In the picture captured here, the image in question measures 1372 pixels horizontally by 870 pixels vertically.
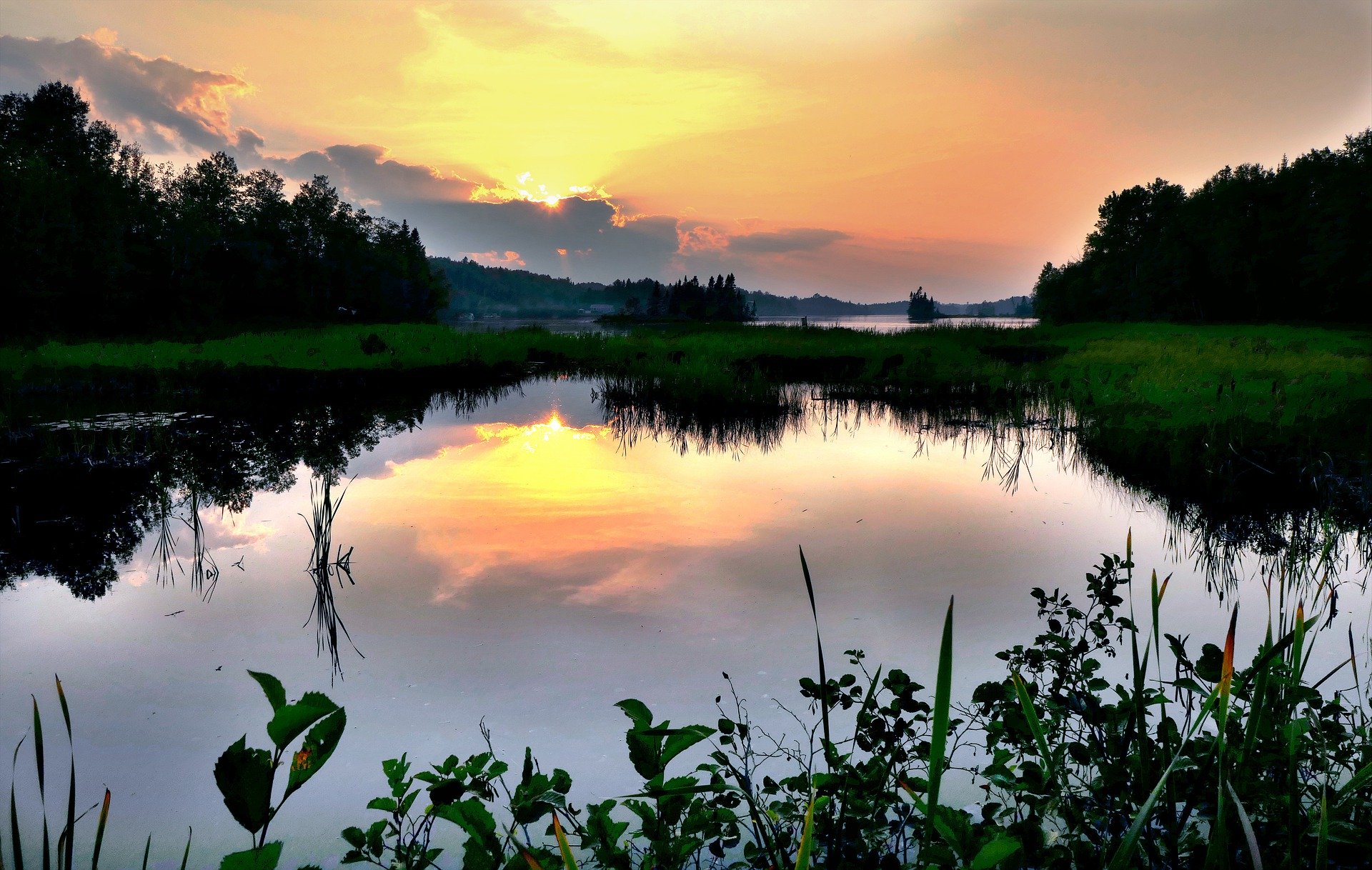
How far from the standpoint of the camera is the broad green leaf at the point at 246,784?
1224 mm

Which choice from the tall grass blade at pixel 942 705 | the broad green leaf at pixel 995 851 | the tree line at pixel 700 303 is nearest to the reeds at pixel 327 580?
the broad green leaf at pixel 995 851

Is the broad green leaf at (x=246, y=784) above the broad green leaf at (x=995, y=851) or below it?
above

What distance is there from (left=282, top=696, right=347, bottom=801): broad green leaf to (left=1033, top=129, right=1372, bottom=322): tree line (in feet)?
175

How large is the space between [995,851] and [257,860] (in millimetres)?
1300

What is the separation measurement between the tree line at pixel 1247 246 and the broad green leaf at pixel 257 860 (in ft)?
175

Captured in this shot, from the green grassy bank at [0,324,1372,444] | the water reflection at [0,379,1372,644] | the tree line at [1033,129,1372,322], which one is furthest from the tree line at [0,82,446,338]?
the tree line at [1033,129,1372,322]

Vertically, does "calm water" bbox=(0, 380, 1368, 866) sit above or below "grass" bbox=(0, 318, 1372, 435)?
below

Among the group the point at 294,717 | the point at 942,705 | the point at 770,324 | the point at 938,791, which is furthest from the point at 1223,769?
the point at 770,324

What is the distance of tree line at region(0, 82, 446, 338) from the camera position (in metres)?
31.8

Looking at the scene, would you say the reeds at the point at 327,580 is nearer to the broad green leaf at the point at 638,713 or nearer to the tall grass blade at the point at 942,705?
the broad green leaf at the point at 638,713

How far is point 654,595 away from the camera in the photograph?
528cm

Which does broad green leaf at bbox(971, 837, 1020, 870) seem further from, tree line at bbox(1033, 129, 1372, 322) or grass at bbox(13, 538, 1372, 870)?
tree line at bbox(1033, 129, 1372, 322)

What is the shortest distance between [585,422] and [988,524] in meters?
8.09

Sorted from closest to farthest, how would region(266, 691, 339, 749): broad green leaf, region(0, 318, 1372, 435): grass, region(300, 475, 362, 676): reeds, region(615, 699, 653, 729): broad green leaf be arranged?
region(266, 691, 339, 749): broad green leaf < region(615, 699, 653, 729): broad green leaf < region(300, 475, 362, 676): reeds < region(0, 318, 1372, 435): grass
